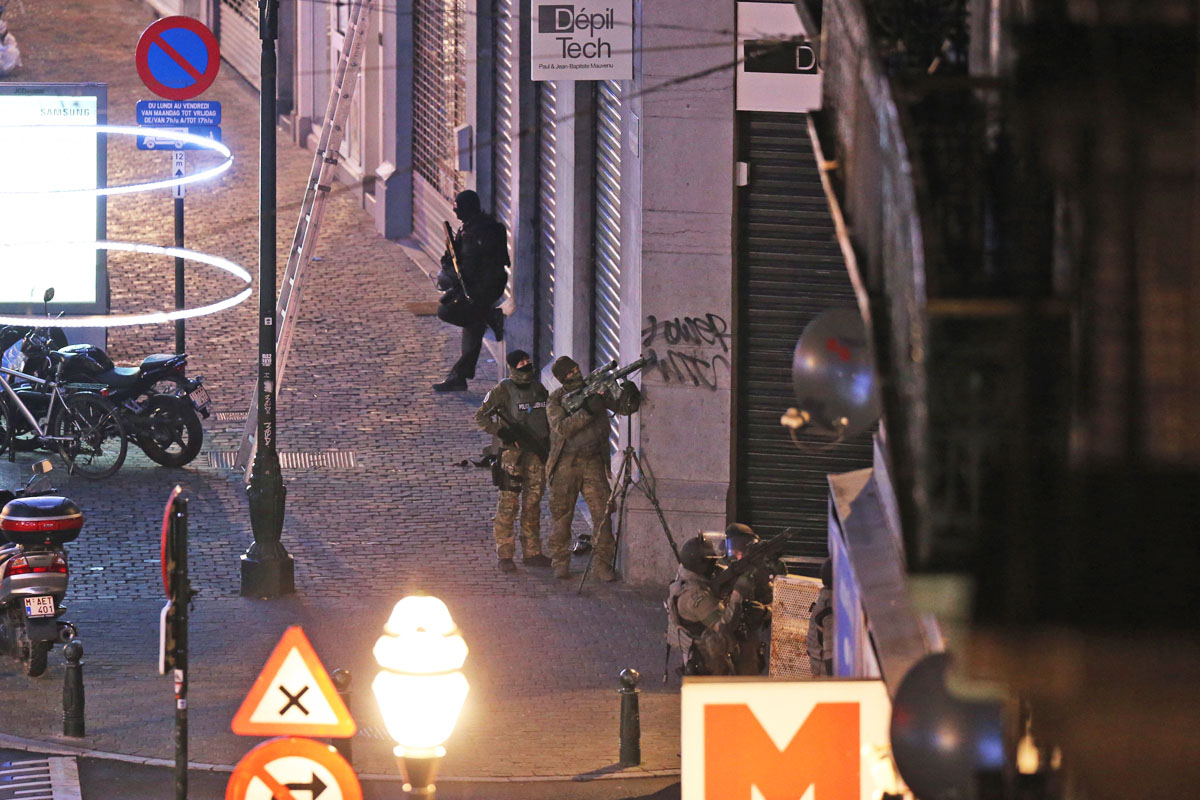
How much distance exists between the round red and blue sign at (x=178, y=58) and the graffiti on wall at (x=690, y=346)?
20.4 feet

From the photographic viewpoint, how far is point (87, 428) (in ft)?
64.5

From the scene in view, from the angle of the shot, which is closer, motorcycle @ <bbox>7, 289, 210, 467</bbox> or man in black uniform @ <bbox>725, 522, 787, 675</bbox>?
man in black uniform @ <bbox>725, 522, 787, 675</bbox>

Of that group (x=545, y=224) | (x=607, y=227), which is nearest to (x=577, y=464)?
(x=607, y=227)

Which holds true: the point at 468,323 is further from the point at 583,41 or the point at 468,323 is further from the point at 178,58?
the point at 583,41

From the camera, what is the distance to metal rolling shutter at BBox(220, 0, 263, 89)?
3625cm

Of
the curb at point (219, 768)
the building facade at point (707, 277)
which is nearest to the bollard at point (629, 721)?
the curb at point (219, 768)

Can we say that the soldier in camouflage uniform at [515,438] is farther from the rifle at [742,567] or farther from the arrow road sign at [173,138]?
the arrow road sign at [173,138]

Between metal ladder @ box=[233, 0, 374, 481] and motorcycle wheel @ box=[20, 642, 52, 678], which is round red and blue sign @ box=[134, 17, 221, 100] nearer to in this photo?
metal ladder @ box=[233, 0, 374, 481]

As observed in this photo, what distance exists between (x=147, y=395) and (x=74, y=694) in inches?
263

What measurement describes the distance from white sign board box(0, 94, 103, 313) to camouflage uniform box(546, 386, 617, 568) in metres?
6.48

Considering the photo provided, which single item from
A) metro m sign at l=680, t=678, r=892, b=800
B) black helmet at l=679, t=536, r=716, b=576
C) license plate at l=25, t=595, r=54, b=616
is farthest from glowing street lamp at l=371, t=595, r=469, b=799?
license plate at l=25, t=595, r=54, b=616

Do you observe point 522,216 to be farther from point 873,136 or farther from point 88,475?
point 873,136

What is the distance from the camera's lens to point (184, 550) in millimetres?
10273

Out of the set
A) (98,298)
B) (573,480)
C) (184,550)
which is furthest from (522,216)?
(184,550)
